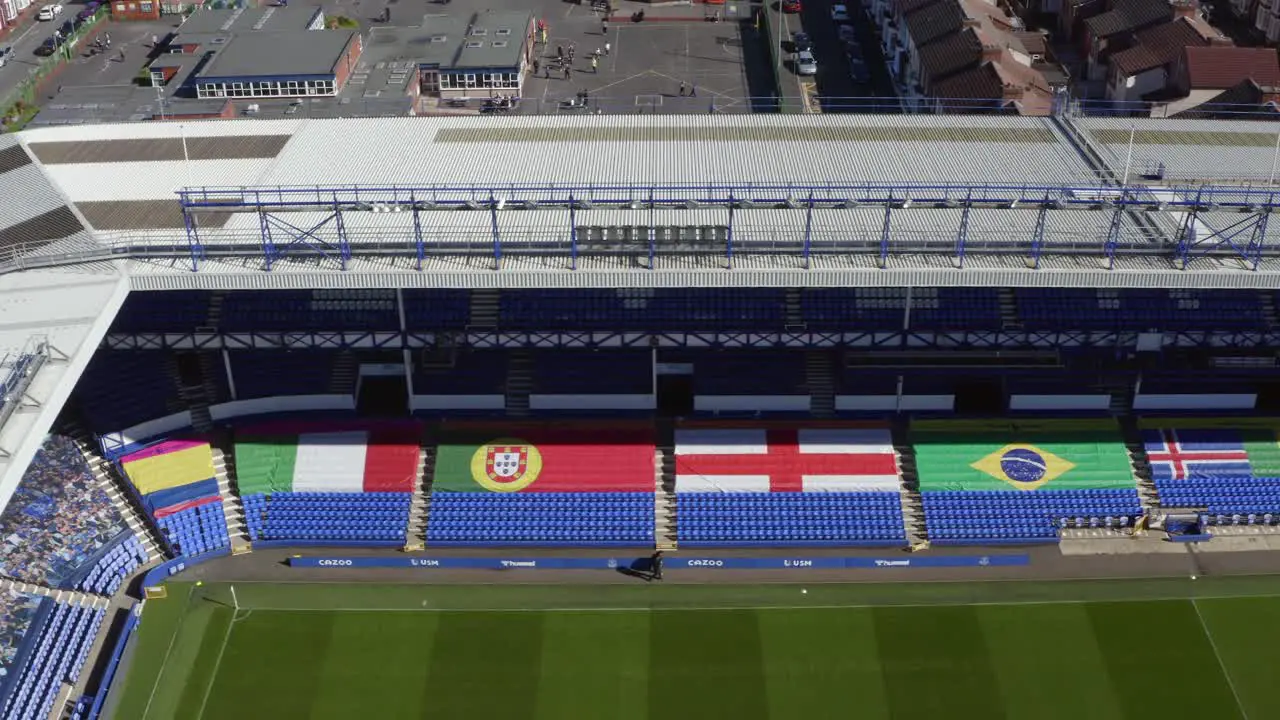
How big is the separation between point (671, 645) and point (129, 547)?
2395 centimetres

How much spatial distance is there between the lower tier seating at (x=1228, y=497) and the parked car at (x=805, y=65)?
5383 centimetres

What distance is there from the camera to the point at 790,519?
52.1 metres

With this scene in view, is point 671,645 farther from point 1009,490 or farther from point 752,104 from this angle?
point 752,104

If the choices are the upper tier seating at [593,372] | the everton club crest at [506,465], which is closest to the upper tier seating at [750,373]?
the upper tier seating at [593,372]

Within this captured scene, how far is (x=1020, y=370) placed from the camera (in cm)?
5597

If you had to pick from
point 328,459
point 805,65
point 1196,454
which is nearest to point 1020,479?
point 1196,454

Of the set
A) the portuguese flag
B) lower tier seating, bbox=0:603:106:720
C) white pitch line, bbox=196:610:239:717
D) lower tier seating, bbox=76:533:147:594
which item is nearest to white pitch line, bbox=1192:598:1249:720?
the portuguese flag

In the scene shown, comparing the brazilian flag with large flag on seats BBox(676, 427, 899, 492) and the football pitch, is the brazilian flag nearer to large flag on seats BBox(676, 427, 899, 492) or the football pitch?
large flag on seats BBox(676, 427, 899, 492)

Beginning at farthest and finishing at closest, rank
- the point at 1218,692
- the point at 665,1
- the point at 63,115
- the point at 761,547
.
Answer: the point at 665,1 < the point at 63,115 < the point at 761,547 < the point at 1218,692

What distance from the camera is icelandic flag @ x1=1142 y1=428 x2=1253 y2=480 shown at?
176ft

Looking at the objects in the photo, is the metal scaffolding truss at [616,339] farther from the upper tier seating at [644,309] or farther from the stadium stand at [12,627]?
the stadium stand at [12,627]

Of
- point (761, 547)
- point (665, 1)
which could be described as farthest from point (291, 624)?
point (665, 1)

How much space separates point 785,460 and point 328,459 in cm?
2125

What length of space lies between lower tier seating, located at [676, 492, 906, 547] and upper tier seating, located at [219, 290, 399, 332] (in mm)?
16161
